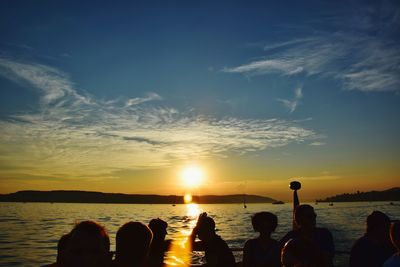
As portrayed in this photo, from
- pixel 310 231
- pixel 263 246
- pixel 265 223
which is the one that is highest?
pixel 265 223

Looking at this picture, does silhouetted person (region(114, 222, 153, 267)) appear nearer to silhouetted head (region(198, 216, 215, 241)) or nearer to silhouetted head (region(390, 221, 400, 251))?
silhouetted head (region(198, 216, 215, 241))

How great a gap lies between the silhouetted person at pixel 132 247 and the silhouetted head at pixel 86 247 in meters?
0.34

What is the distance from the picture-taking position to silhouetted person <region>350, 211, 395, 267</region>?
576cm

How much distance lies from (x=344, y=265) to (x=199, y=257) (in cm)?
852

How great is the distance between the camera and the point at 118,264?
9.62ft

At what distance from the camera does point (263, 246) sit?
5781 mm

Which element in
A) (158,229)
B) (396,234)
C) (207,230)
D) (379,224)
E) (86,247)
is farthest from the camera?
(379,224)

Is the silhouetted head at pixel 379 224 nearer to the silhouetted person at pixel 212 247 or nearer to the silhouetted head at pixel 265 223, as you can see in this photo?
the silhouetted head at pixel 265 223

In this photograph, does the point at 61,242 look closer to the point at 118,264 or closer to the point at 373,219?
the point at 118,264

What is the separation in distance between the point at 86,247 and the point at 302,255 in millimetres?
1643

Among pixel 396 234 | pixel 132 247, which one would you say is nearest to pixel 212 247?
pixel 396 234

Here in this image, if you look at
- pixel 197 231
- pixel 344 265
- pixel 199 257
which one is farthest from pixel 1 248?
pixel 197 231

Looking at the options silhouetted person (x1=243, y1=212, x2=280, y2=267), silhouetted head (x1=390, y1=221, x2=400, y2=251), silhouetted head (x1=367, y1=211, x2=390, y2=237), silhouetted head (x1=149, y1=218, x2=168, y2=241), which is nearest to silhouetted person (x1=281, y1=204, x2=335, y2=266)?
silhouetted person (x1=243, y1=212, x2=280, y2=267)

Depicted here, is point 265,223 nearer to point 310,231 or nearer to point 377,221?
point 310,231
